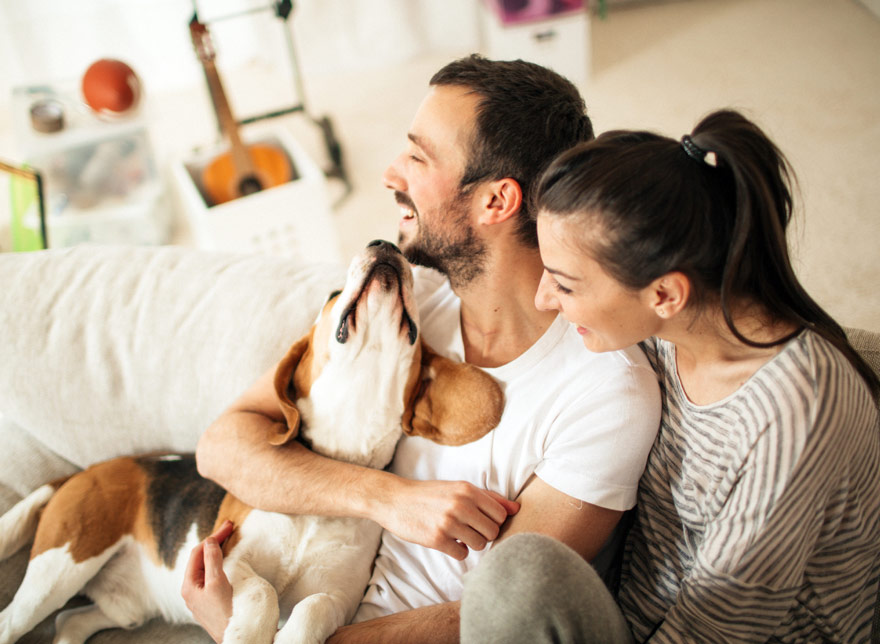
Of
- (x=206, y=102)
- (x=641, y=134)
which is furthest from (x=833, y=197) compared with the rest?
(x=206, y=102)

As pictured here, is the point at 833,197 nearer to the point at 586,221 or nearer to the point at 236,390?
the point at 586,221

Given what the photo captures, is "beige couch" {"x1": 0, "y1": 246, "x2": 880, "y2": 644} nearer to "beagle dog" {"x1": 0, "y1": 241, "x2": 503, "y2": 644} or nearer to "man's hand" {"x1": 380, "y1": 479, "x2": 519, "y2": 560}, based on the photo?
"beagle dog" {"x1": 0, "y1": 241, "x2": 503, "y2": 644}

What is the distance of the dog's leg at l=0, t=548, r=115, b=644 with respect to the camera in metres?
1.47

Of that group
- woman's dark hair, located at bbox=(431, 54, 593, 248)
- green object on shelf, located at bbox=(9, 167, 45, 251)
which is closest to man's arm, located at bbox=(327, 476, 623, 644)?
woman's dark hair, located at bbox=(431, 54, 593, 248)

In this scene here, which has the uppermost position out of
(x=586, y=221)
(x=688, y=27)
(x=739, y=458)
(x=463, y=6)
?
(x=463, y=6)

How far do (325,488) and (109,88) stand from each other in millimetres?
2226

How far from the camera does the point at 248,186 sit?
277 cm

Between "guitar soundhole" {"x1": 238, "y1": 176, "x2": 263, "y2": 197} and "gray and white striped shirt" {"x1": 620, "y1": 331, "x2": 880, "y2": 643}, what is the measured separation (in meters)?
2.03

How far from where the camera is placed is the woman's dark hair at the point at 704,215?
3.15ft

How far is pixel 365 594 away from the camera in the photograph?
4.75ft

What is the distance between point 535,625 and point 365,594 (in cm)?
59

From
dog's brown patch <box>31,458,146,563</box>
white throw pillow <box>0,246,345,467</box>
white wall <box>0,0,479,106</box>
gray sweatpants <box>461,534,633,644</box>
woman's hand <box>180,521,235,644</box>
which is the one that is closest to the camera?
gray sweatpants <box>461,534,633,644</box>

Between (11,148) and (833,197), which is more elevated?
(11,148)

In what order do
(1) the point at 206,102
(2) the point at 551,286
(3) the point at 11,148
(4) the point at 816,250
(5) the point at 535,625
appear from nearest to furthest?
(5) the point at 535,625 → (2) the point at 551,286 → (4) the point at 816,250 → (3) the point at 11,148 → (1) the point at 206,102
